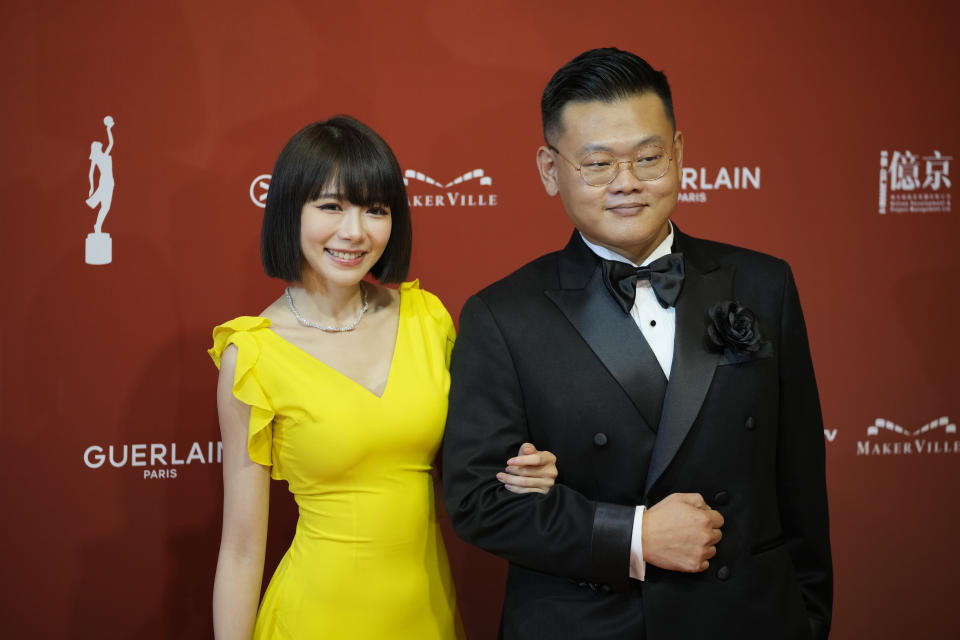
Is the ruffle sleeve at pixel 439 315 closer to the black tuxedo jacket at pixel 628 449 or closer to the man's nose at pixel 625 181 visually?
the black tuxedo jacket at pixel 628 449

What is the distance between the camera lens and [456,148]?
2.91 meters

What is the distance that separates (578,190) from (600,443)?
498 millimetres

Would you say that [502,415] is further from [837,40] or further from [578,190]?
[837,40]

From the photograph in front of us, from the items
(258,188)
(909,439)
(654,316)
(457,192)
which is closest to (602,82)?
(654,316)

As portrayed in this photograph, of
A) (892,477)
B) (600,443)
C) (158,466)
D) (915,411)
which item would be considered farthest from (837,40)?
(158,466)

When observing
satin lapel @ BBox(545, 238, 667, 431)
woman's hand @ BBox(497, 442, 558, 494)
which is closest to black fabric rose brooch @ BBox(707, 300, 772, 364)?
satin lapel @ BBox(545, 238, 667, 431)

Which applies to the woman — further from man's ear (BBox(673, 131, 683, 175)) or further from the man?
man's ear (BBox(673, 131, 683, 175))

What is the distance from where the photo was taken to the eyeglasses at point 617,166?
1.79 m

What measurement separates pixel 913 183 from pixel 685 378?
6.28ft

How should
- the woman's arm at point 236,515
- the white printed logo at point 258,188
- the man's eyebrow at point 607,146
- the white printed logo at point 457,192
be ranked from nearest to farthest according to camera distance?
the man's eyebrow at point 607,146 → the woman's arm at point 236,515 → the white printed logo at point 258,188 → the white printed logo at point 457,192

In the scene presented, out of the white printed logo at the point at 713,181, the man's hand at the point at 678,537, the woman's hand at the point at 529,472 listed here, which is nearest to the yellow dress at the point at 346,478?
the woman's hand at the point at 529,472

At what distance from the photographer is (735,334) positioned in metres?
1.72

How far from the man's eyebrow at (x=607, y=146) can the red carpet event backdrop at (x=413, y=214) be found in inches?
45.8

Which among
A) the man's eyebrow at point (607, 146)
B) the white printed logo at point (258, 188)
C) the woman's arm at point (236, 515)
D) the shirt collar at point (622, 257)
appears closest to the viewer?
the man's eyebrow at point (607, 146)
